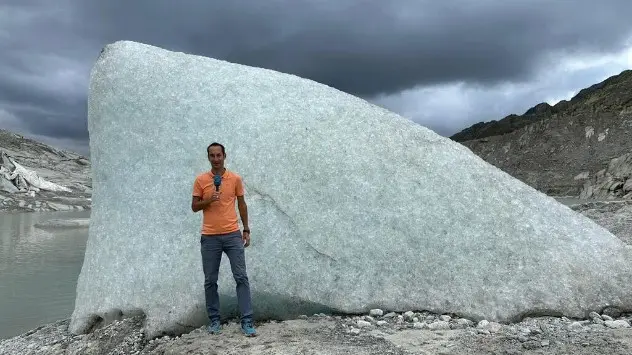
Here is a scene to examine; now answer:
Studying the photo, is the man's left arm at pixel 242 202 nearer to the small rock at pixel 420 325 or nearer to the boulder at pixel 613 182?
the small rock at pixel 420 325

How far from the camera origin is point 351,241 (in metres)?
7.57

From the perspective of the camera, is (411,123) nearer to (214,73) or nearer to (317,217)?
(317,217)

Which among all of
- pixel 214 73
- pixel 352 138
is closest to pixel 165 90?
pixel 214 73

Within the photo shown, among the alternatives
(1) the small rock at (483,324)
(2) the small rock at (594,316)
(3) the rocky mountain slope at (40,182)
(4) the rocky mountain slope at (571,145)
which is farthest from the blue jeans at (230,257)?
(4) the rocky mountain slope at (571,145)

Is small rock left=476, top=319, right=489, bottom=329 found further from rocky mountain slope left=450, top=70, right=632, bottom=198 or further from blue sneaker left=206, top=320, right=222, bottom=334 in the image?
rocky mountain slope left=450, top=70, right=632, bottom=198

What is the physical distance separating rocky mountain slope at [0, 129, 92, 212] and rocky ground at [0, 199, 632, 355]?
6472 centimetres

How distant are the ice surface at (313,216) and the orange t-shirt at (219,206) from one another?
4.62 ft

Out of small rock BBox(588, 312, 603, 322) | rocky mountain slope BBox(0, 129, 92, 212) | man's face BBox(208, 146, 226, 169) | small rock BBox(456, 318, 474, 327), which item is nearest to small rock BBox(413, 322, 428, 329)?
small rock BBox(456, 318, 474, 327)

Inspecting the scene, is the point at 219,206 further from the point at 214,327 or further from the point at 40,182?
the point at 40,182

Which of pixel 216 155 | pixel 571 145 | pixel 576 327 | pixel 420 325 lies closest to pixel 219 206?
pixel 216 155

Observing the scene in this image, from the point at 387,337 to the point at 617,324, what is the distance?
2.85 meters

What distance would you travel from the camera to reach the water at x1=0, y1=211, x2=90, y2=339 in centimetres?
1400

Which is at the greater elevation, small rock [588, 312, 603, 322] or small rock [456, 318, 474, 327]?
small rock [456, 318, 474, 327]

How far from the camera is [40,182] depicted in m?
81.9
